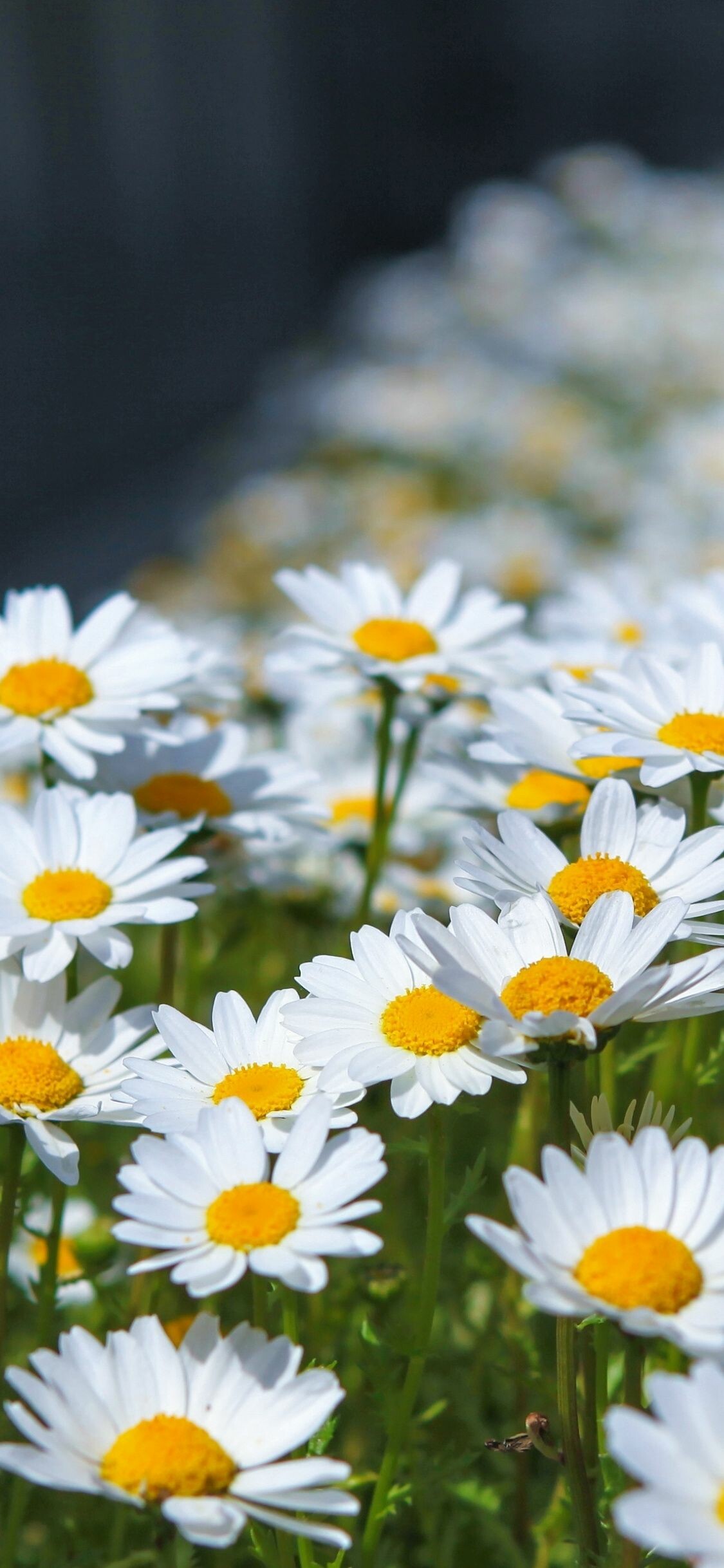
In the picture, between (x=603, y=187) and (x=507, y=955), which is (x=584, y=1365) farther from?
(x=603, y=187)

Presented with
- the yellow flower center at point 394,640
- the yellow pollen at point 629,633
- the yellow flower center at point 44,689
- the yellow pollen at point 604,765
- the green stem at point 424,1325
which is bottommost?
the green stem at point 424,1325

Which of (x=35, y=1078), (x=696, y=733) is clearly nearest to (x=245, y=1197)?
(x=35, y=1078)

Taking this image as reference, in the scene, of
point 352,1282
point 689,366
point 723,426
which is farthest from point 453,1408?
point 689,366

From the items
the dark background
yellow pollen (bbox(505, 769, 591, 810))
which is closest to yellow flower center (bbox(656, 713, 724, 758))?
yellow pollen (bbox(505, 769, 591, 810))

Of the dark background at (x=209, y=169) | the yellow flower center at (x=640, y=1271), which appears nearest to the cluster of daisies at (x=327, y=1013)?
the yellow flower center at (x=640, y=1271)

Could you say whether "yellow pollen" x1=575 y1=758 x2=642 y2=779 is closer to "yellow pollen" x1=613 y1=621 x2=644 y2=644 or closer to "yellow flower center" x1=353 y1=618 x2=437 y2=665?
"yellow flower center" x1=353 y1=618 x2=437 y2=665

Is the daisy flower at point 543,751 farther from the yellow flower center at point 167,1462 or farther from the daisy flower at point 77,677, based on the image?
the yellow flower center at point 167,1462
